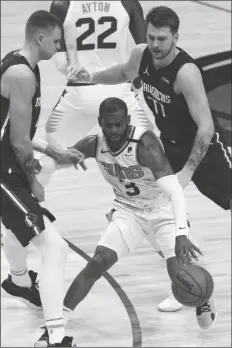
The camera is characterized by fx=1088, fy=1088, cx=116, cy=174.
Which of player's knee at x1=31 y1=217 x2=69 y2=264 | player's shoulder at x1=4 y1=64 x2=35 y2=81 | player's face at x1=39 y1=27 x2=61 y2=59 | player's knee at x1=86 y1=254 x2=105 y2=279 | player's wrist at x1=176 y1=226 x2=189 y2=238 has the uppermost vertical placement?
player's face at x1=39 y1=27 x2=61 y2=59

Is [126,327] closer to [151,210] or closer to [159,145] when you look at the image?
[151,210]

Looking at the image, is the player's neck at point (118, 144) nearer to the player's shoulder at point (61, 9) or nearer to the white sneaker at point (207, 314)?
the white sneaker at point (207, 314)

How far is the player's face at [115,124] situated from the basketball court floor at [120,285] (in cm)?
159

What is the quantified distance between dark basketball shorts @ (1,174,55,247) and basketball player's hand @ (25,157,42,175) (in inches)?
6.2

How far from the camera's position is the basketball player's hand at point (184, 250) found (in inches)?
254

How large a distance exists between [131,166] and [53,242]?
0.71m

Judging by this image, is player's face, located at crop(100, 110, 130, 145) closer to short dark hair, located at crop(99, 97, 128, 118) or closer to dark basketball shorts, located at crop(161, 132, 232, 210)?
short dark hair, located at crop(99, 97, 128, 118)

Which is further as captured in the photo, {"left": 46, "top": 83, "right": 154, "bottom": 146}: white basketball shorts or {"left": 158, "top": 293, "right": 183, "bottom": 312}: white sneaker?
{"left": 46, "top": 83, "right": 154, "bottom": 146}: white basketball shorts

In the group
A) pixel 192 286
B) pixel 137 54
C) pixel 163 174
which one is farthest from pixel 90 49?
pixel 192 286

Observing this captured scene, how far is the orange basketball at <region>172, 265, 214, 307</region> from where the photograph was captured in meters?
6.83

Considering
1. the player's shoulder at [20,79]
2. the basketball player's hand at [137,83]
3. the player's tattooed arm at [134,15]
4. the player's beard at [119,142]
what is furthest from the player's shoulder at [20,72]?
the basketball player's hand at [137,83]

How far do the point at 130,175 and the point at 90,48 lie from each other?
249cm

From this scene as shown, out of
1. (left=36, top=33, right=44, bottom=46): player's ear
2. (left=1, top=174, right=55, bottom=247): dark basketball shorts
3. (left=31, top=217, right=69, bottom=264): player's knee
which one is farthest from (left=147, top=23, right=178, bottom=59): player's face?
(left=31, top=217, right=69, bottom=264): player's knee

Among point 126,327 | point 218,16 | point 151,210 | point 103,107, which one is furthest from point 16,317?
point 218,16
